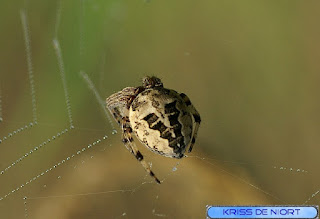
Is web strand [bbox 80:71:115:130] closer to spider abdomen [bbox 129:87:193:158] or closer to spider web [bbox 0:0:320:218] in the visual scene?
spider web [bbox 0:0:320:218]

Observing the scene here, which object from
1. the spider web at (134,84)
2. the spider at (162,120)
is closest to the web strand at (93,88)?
the spider web at (134,84)

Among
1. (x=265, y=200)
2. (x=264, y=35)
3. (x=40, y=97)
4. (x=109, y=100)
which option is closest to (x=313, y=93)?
(x=264, y=35)

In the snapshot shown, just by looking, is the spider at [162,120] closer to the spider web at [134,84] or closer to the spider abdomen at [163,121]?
the spider abdomen at [163,121]

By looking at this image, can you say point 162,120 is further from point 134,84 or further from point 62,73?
point 62,73

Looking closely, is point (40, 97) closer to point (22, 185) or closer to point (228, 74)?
point (22, 185)

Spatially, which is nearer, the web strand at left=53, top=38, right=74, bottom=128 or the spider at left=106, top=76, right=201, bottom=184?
the spider at left=106, top=76, right=201, bottom=184

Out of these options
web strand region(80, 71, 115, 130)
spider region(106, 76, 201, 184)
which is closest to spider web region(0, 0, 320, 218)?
web strand region(80, 71, 115, 130)

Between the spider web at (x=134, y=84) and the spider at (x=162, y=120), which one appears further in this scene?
the spider web at (x=134, y=84)
